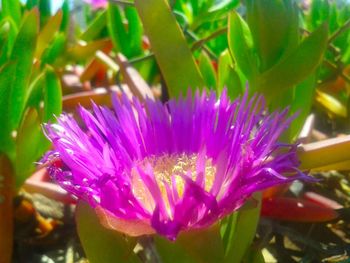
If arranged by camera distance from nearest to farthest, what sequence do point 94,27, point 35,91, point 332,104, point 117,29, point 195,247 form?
point 195,247 < point 35,91 < point 332,104 < point 117,29 < point 94,27

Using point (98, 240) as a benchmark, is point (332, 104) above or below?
below

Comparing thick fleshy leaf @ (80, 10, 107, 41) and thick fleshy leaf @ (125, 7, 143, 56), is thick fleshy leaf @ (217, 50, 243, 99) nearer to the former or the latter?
thick fleshy leaf @ (125, 7, 143, 56)

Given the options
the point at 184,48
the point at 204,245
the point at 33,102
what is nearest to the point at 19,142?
the point at 33,102

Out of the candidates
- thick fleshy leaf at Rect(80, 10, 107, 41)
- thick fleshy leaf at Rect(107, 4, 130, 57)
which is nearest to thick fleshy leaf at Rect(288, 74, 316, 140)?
thick fleshy leaf at Rect(107, 4, 130, 57)

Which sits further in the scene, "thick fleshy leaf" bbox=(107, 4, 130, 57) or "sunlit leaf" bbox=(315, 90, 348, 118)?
"thick fleshy leaf" bbox=(107, 4, 130, 57)

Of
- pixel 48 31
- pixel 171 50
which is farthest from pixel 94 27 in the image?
pixel 171 50

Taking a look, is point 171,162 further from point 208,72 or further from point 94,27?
point 94,27

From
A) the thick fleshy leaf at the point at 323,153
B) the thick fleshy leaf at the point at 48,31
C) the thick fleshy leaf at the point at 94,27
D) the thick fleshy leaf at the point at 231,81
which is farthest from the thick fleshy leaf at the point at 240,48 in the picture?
the thick fleshy leaf at the point at 94,27

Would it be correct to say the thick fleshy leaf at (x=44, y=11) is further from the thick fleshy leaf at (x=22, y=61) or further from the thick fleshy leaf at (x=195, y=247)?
the thick fleshy leaf at (x=195, y=247)
